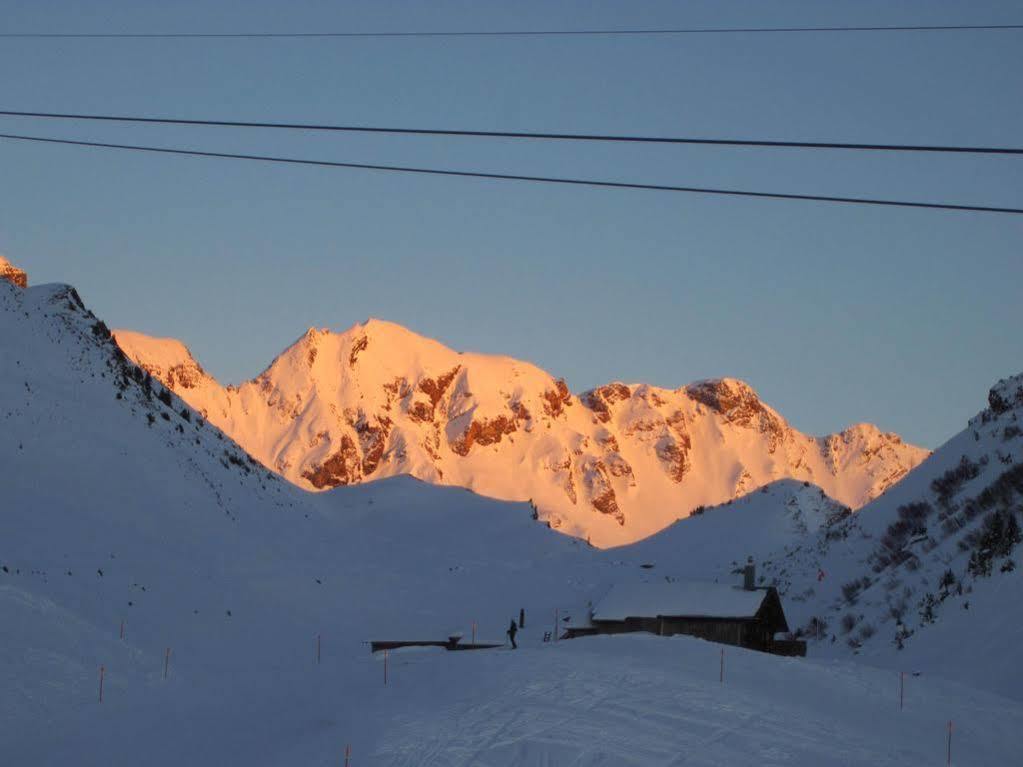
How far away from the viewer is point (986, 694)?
29.6 metres

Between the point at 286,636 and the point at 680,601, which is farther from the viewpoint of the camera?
the point at 680,601

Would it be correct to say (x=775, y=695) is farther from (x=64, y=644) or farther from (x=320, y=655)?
(x=320, y=655)

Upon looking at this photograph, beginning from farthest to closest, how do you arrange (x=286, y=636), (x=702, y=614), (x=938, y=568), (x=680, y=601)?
(x=680, y=601), (x=702, y=614), (x=286, y=636), (x=938, y=568)

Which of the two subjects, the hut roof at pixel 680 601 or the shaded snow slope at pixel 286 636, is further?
the hut roof at pixel 680 601

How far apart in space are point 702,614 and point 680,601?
1.68m

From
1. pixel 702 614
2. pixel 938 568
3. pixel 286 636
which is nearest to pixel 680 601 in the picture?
pixel 702 614

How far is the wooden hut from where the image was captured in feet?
149

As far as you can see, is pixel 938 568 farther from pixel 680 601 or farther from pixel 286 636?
pixel 286 636

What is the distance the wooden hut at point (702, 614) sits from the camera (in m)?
45.3

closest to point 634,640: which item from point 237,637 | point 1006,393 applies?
point 237,637

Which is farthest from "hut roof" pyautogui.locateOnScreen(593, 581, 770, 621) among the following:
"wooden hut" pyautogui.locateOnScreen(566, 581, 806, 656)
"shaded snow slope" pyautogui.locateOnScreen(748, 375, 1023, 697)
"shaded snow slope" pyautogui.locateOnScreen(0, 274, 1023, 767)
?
"shaded snow slope" pyautogui.locateOnScreen(0, 274, 1023, 767)

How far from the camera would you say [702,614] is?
151 ft

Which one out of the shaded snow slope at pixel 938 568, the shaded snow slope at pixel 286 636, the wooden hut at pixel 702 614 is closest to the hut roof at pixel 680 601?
the wooden hut at pixel 702 614

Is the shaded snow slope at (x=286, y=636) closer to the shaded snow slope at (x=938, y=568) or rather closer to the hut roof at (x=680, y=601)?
the shaded snow slope at (x=938, y=568)
